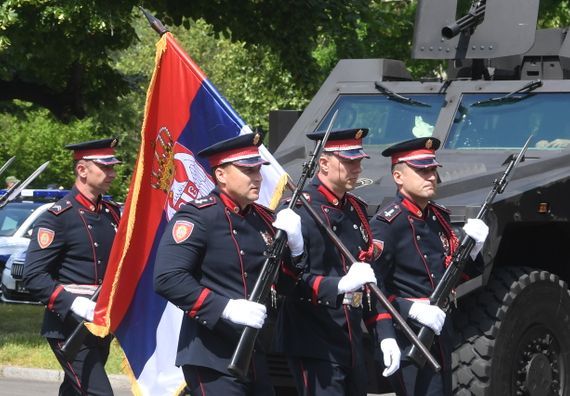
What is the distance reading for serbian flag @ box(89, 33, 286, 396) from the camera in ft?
23.3

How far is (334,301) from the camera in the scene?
632 centimetres

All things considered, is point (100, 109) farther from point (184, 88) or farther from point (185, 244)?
point (185, 244)

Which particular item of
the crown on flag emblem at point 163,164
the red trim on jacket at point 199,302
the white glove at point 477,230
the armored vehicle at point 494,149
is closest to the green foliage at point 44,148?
the armored vehicle at point 494,149

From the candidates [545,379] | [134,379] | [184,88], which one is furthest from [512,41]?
[134,379]

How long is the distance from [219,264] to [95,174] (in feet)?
7.05

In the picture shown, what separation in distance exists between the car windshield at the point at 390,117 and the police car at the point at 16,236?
29.0 ft

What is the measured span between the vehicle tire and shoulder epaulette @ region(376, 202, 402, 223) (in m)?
1.15

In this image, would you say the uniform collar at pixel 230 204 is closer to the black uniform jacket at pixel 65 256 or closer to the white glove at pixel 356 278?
the white glove at pixel 356 278

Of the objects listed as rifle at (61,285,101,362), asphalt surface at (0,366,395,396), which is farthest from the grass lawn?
rifle at (61,285,101,362)

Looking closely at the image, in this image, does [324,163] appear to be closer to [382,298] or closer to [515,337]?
[382,298]

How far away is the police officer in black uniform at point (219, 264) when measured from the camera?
229 inches

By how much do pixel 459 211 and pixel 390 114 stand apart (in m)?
1.97

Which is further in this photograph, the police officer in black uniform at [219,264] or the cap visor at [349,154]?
the cap visor at [349,154]

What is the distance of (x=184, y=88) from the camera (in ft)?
23.8
